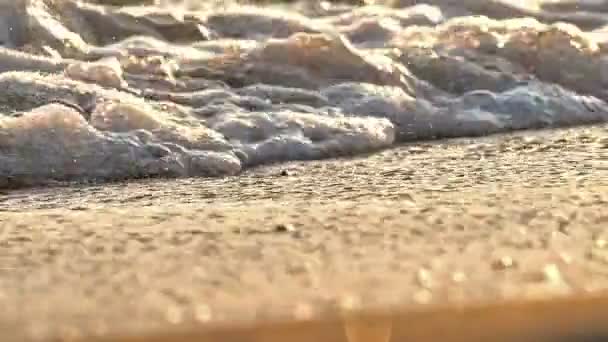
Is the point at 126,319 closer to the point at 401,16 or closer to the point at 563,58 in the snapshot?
the point at 563,58

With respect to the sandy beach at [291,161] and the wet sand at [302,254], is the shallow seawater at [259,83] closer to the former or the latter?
the sandy beach at [291,161]

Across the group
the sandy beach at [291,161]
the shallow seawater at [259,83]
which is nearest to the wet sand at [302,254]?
the sandy beach at [291,161]

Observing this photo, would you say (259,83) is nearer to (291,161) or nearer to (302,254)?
(291,161)

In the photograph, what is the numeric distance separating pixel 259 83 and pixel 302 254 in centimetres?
127

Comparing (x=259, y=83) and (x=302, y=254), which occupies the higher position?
(x=259, y=83)

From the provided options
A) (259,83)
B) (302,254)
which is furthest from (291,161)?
(302,254)

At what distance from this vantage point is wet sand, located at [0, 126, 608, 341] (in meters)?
0.69

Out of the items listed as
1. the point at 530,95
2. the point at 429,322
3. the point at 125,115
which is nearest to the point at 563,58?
the point at 530,95

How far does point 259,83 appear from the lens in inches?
81.4

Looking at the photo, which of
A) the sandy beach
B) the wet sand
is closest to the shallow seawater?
the sandy beach

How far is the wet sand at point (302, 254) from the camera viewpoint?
0.69 metres

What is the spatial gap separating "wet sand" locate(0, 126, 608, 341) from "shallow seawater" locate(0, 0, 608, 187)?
338mm

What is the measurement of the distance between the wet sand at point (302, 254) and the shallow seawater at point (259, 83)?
1.11ft

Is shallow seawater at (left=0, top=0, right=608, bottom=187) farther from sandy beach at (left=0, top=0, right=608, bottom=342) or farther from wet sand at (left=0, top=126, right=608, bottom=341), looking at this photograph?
wet sand at (left=0, top=126, right=608, bottom=341)
